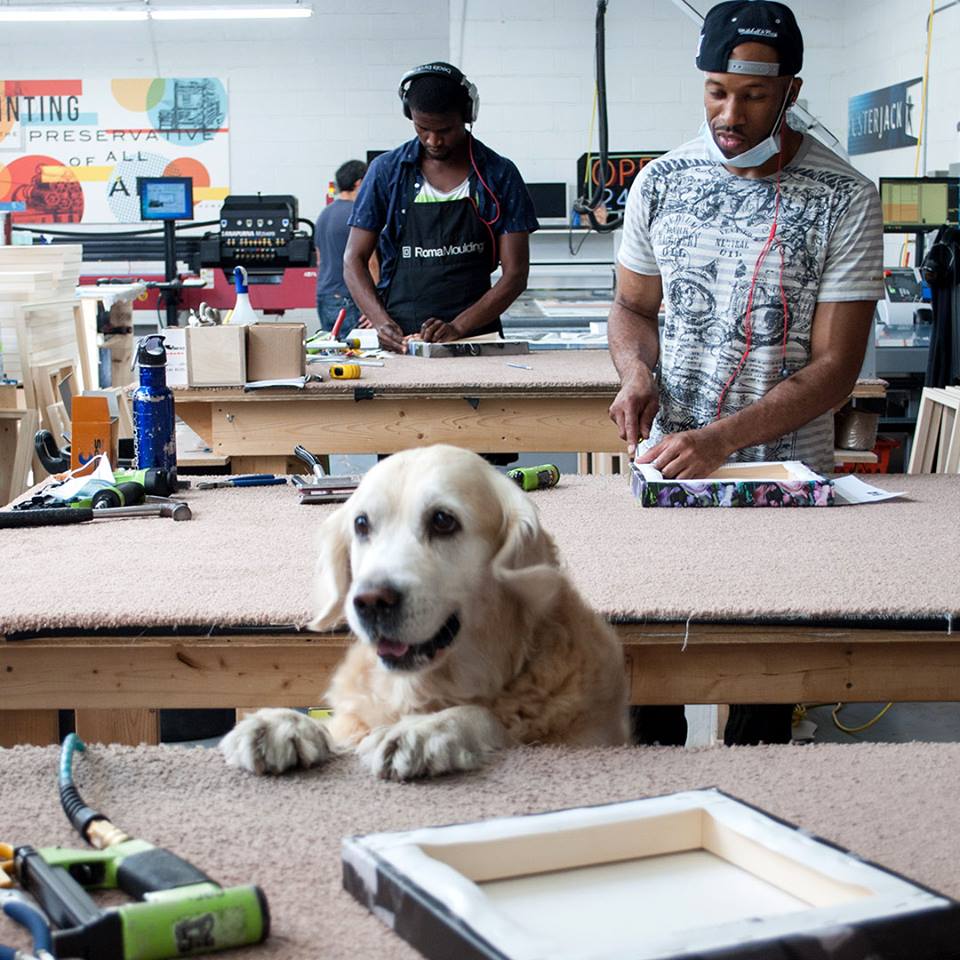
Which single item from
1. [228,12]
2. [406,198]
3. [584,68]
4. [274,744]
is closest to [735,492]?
[274,744]

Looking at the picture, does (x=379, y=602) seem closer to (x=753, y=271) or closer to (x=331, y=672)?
(x=331, y=672)

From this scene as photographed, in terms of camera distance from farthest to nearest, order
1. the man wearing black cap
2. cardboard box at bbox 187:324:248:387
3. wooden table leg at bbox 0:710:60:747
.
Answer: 1. cardboard box at bbox 187:324:248:387
2. the man wearing black cap
3. wooden table leg at bbox 0:710:60:747

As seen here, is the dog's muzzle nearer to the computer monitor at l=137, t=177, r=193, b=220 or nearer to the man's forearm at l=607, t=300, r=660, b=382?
the man's forearm at l=607, t=300, r=660, b=382

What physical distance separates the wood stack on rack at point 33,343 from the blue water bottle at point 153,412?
9.03ft

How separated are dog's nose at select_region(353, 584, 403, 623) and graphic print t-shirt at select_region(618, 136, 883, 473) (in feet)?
4.95

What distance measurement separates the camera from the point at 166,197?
350 inches

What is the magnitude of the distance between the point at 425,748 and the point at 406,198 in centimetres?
366

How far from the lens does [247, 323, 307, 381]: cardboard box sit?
13.1ft

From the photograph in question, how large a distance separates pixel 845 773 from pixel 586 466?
4655 mm

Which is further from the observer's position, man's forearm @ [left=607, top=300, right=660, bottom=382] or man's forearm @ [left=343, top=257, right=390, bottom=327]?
man's forearm @ [left=343, top=257, right=390, bottom=327]

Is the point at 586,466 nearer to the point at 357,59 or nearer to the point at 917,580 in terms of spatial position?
the point at 917,580

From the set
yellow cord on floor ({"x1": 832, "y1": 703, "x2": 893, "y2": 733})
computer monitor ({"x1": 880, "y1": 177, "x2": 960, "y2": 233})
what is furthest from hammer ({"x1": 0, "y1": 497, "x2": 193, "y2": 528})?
computer monitor ({"x1": 880, "y1": 177, "x2": 960, "y2": 233})

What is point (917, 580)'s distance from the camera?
1939mm

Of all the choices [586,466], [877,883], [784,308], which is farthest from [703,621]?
[586,466]
